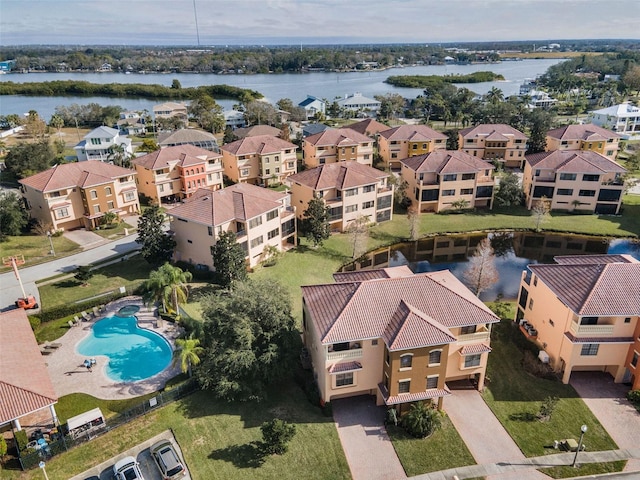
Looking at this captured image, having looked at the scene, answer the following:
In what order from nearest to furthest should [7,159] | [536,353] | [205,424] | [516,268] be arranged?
[205,424] → [536,353] → [516,268] → [7,159]

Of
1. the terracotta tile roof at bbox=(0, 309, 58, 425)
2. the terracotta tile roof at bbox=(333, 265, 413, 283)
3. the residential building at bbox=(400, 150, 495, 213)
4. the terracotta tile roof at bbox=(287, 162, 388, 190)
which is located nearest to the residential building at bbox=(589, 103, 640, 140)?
the residential building at bbox=(400, 150, 495, 213)

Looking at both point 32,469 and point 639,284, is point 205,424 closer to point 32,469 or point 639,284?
point 32,469

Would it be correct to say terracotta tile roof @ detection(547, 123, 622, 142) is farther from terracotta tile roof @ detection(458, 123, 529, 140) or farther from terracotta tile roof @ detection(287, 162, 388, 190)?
terracotta tile roof @ detection(287, 162, 388, 190)

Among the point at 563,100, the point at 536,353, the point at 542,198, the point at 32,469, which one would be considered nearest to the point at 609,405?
the point at 536,353

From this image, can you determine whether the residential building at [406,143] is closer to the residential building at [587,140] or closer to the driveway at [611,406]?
the residential building at [587,140]

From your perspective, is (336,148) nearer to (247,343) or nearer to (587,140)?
(587,140)

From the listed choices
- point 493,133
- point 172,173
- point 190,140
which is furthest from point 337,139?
point 493,133
